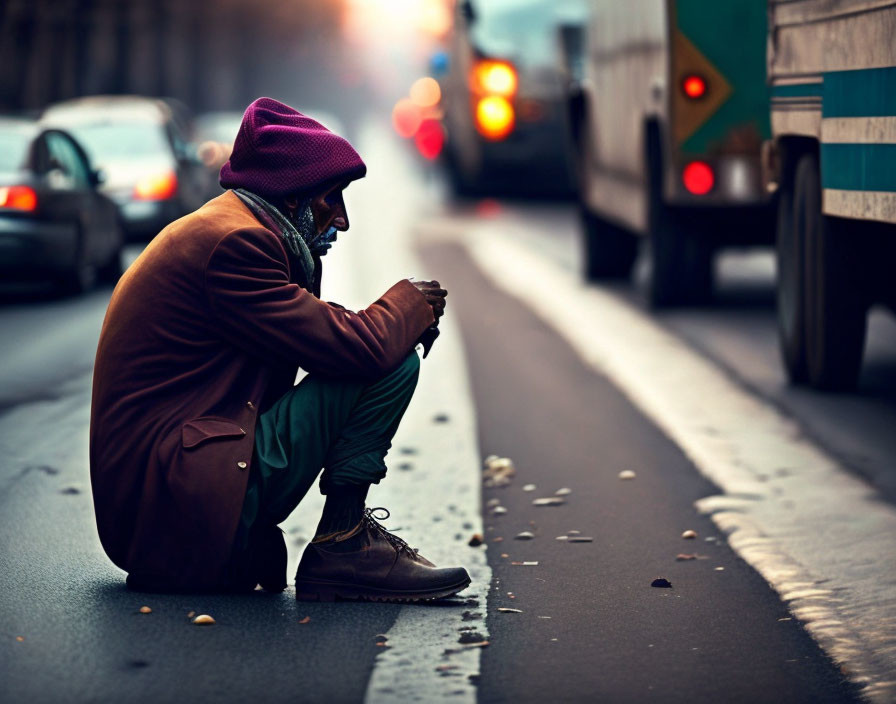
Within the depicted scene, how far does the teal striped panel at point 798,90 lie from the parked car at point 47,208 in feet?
23.3

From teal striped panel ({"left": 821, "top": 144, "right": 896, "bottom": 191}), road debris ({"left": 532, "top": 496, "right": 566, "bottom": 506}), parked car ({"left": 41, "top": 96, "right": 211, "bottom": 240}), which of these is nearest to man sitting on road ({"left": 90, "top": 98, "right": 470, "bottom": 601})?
road debris ({"left": 532, "top": 496, "right": 566, "bottom": 506})

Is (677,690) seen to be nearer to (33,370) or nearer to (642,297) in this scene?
(33,370)

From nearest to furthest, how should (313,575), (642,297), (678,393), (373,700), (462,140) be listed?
(373,700)
(313,575)
(678,393)
(642,297)
(462,140)

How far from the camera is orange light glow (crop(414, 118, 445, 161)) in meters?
28.6

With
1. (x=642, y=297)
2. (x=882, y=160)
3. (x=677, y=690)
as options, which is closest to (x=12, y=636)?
(x=677, y=690)

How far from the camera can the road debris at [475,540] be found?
581cm

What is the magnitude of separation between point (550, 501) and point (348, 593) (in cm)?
171

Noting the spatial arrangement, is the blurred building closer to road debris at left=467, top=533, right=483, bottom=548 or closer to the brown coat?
road debris at left=467, top=533, right=483, bottom=548

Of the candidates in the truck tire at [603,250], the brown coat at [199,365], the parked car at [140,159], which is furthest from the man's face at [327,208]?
the parked car at [140,159]

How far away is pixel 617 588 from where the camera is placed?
5238 mm

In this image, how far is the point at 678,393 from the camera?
8.95m

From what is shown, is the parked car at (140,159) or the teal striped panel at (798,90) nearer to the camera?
the teal striped panel at (798,90)

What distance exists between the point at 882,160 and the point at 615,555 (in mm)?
2059

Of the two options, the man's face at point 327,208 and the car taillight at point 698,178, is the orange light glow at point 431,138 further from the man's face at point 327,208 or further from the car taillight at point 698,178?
the man's face at point 327,208
